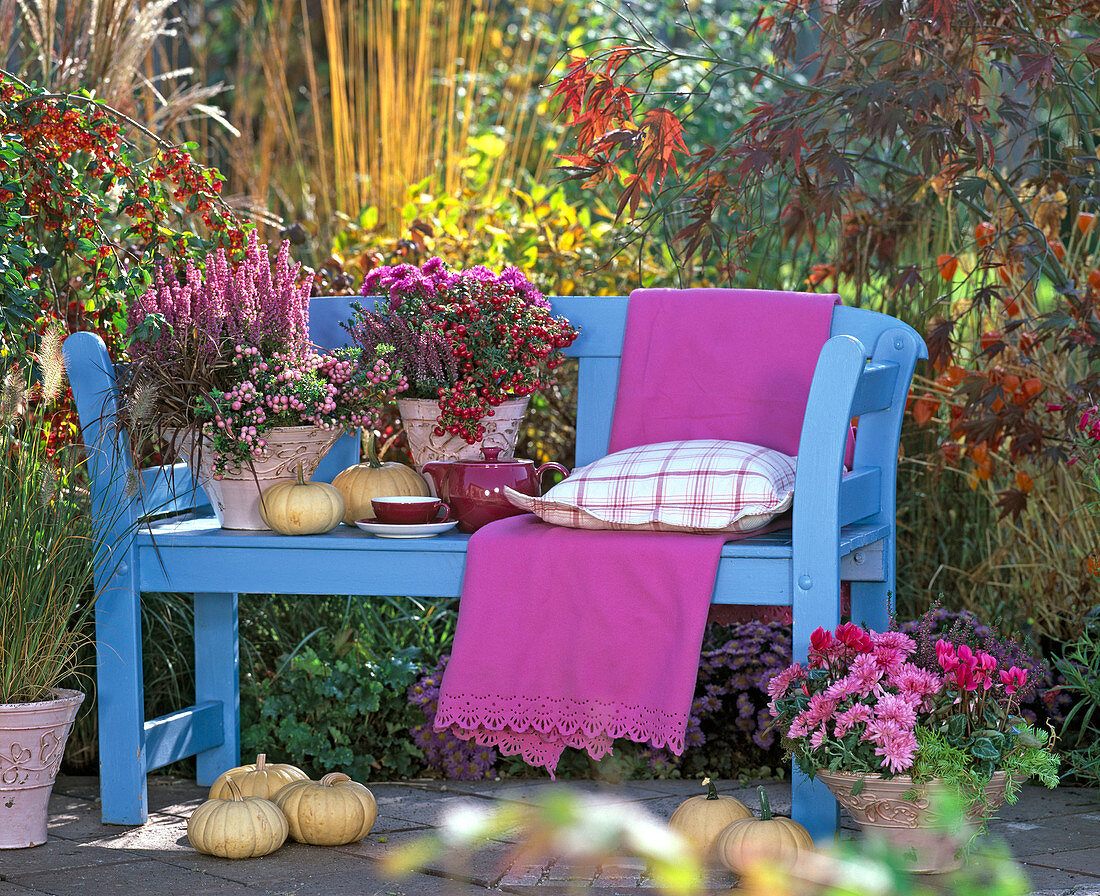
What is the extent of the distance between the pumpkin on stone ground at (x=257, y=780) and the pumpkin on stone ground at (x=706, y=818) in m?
0.75

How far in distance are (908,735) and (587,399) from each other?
46.4 inches

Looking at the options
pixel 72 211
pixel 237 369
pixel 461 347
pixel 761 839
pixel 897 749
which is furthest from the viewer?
pixel 72 211

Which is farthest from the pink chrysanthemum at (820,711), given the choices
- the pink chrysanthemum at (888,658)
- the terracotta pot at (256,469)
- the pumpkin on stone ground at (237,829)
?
the terracotta pot at (256,469)

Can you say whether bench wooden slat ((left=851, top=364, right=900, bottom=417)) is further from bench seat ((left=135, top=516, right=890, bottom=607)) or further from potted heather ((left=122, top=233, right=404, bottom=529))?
potted heather ((left=122, top=233, right=404, bottom=529))

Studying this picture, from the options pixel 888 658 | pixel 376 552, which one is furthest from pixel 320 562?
pixel 888 658

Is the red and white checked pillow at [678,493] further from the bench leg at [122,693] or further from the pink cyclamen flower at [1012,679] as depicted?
the bench leg at [122,693]

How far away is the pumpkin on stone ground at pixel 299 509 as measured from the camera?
2580 mm

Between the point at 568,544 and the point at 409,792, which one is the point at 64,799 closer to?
the point at 409,792

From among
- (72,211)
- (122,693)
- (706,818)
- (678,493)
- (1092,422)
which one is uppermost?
(72,211)

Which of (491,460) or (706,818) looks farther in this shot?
(491,460)

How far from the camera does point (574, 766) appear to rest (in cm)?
309

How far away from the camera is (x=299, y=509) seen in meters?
2.58

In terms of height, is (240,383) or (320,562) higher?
(240,383)

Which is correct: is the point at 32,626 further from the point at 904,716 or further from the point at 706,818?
the point at 904,716
